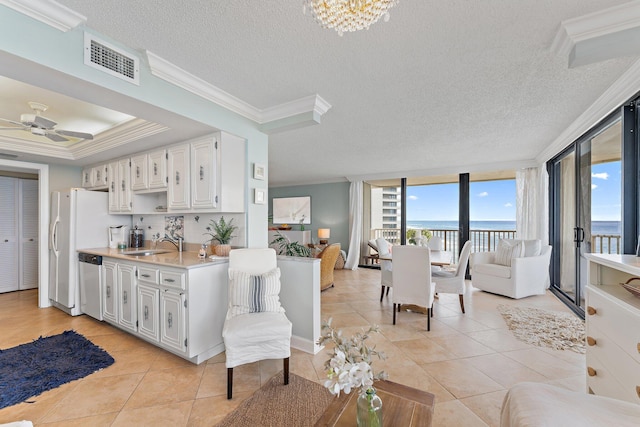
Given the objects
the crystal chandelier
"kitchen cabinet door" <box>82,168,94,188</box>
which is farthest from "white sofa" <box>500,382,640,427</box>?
"kitchen cabinet door" <box>82,168,94,188</box>

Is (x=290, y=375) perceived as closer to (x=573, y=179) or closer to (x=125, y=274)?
(x=125, y=274)

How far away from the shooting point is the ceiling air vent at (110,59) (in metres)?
1.60

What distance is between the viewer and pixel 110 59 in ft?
5.57

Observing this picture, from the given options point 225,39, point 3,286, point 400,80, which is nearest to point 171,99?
point 225,39

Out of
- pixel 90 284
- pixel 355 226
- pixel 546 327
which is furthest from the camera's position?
pixel 355 226

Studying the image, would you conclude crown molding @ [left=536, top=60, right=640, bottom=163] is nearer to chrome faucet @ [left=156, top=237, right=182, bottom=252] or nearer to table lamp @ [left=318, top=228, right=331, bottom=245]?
chrome faucet @ [left=156, top=237, right=182, bottom=252]

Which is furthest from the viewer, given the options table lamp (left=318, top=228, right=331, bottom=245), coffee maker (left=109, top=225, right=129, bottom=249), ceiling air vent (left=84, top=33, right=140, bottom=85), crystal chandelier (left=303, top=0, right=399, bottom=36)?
table lamp (left=318, top=228, right=331, bottom=245)

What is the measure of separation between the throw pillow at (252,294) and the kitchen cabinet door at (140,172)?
197 cm

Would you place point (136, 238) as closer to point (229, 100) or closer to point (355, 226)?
point (229, 100)

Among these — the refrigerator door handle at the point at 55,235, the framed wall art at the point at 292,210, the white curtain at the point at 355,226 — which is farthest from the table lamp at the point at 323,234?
the refrigerator door handle at the point at 55,235

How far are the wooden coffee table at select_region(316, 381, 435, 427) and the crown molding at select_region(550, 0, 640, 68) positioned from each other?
2113mm

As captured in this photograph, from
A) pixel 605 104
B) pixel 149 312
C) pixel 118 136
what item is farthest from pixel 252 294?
pixel 605 104

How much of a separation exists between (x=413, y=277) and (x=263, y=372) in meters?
1.93

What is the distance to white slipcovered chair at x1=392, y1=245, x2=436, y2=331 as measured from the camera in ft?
10.1
